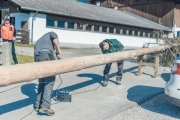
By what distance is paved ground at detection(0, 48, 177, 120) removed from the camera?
4457mm

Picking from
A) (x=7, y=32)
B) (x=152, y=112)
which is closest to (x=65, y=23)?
(x=7, y=32)

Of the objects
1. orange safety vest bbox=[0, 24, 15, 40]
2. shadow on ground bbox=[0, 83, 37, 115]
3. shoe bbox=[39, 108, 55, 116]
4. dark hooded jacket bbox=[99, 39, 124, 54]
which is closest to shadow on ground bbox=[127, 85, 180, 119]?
dark hooded jacket bbox=[99, 39, 124, 54]

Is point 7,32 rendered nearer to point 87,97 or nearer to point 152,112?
point 87,97

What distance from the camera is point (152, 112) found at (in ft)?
15.4

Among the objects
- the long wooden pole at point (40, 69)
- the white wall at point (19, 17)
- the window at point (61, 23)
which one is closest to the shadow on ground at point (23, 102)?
the long wooden pole at point (40, 69)

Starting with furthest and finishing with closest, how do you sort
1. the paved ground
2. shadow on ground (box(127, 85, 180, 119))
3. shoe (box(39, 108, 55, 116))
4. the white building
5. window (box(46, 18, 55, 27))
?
1. window (box(46, 18, 55, 27))
2. the white building
3. shadow on ground (box(127, 85, 180, 119))
4. the paved ground
5. shoe (box(39, 108, 55, 116))

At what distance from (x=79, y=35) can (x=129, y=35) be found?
26.4 ft

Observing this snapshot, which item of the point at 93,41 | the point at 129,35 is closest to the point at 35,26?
the point at 93,41

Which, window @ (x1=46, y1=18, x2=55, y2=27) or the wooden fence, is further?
window @ (x1=46, y1=18, x2=55, y2=27)

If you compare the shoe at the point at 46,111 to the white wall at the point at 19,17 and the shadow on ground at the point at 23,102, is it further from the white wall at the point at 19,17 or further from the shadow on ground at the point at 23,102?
the white wall at the point at 19,17

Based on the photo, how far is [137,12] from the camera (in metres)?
34.5

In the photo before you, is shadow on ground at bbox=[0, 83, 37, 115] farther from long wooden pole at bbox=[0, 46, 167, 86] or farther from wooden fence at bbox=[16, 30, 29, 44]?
wooden fence at bbox=[16, 30, 29, 44]

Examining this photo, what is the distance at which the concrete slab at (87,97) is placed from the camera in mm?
4457

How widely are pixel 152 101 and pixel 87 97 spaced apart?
149 cm
